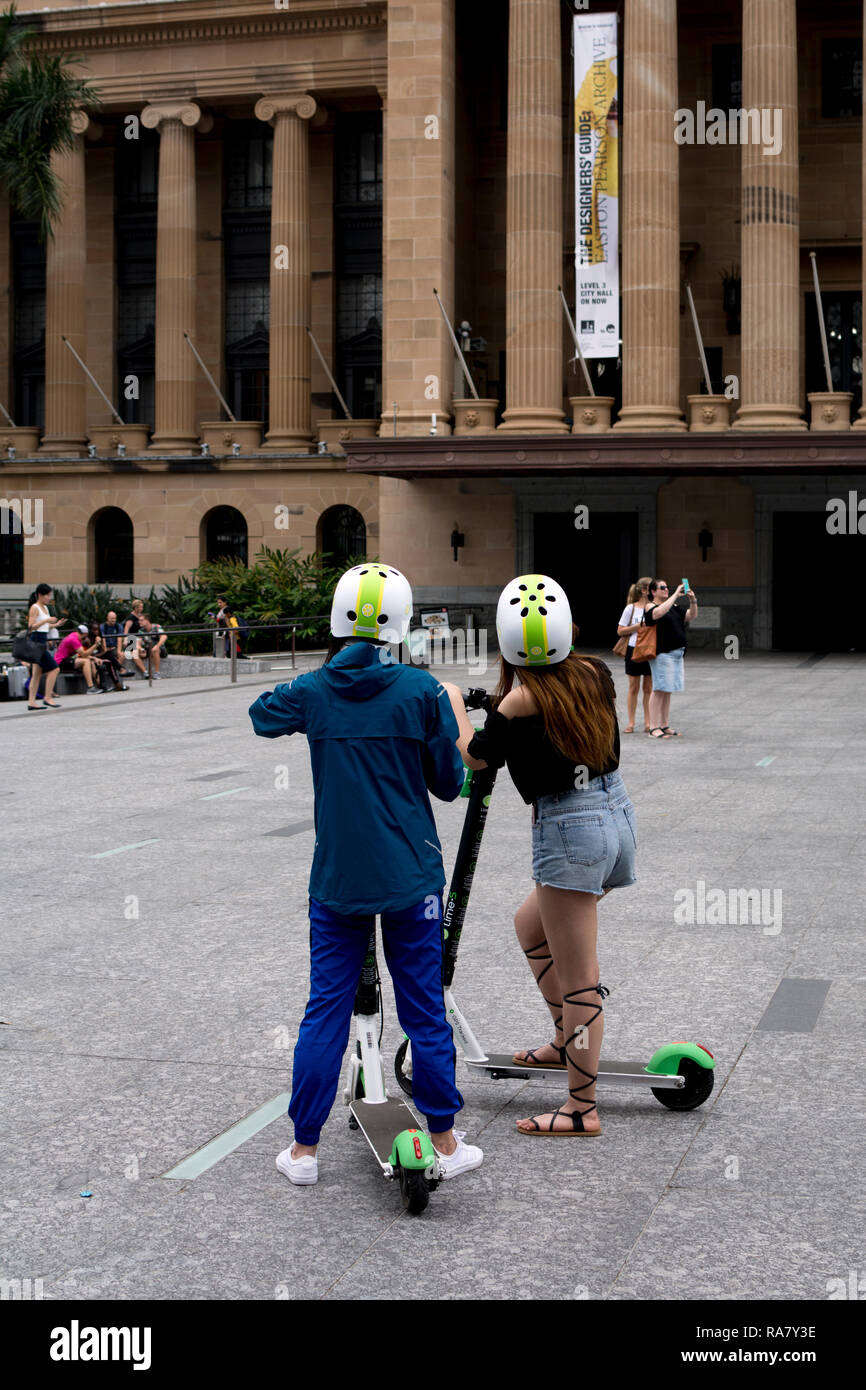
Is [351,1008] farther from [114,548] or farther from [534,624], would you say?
[114,548]

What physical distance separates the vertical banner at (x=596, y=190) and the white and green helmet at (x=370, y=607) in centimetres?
3228

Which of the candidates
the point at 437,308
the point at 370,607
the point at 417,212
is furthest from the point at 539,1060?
the point at 417,212

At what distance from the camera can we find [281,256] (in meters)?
42.9

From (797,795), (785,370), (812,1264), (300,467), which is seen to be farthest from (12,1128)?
(300,467)

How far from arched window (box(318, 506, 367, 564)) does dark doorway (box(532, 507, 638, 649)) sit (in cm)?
598

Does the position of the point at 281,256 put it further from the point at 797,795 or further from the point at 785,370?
the point at 797,795

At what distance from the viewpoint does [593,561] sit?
40.6m

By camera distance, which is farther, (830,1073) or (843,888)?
(843,888)

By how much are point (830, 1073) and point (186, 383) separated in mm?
40269

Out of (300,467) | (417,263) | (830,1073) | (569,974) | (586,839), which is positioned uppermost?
(417,263)

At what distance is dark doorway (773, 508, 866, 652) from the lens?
3841cm

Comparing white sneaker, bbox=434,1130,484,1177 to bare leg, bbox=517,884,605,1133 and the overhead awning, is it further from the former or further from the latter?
the overhead awning

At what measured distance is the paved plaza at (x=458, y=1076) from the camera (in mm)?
4543

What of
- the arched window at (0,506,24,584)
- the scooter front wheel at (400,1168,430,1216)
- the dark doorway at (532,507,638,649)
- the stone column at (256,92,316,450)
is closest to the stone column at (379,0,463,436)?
the dark doorway at (532,507,638,649)
